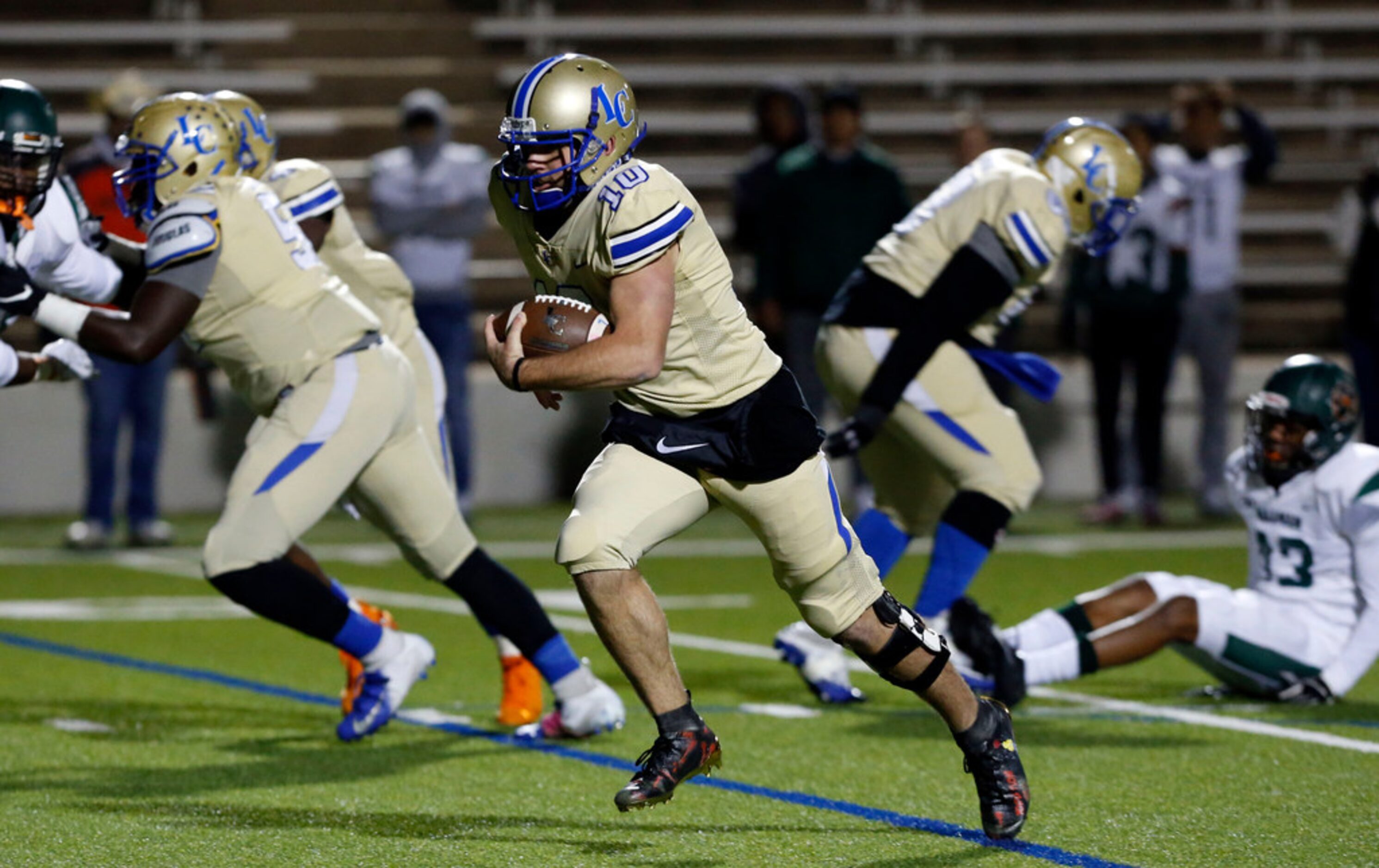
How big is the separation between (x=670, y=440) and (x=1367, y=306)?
715 centimetres

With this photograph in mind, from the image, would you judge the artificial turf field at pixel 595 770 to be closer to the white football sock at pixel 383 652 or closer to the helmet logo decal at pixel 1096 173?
the white football sock at pixel 383 652

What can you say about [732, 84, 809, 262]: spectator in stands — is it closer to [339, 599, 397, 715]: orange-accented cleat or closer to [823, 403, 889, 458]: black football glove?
[823, 403, 889, 458]: black football glove

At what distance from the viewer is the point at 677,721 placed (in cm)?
375

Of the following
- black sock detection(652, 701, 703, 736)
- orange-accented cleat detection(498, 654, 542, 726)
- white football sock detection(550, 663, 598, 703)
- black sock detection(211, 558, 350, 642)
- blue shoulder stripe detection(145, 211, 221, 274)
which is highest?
blue shoulder stripe detection(145, 211, 221, 274)

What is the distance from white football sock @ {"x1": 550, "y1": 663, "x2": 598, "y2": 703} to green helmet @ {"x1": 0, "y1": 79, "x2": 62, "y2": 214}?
5.65 ft

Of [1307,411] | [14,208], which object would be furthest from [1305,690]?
[14,208]

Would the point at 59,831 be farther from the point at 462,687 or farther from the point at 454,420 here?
the point at 454,420

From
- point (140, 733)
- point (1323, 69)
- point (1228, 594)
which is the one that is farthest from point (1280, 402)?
point (1323, 69)

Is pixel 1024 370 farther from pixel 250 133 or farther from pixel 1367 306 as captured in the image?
pixel 1367 306

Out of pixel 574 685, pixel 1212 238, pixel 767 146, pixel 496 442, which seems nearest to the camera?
pixel 574 685

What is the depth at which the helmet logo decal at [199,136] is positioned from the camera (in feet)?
15.7

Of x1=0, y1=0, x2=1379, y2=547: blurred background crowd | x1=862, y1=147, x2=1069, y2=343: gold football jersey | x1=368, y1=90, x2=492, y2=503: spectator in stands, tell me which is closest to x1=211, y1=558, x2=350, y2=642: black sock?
x1=862, y1=147, x2=1069, y2=343: gold football jersey

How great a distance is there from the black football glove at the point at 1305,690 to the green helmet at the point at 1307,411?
525 millimetres

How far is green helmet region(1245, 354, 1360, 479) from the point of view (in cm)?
517
